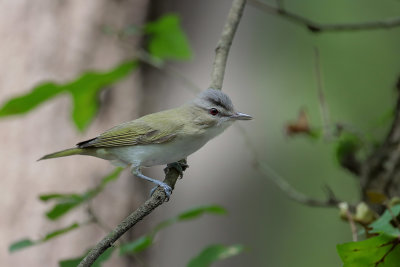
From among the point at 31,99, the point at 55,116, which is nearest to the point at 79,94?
the point at 31,99

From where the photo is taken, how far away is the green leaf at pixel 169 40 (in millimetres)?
2721

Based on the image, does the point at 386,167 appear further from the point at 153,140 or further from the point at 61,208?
the point at 61,208

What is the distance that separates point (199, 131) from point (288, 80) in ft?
17.9

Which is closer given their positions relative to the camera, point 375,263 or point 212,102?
point 375,263

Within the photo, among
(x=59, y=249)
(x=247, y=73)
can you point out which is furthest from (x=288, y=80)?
(x=59, y=249)

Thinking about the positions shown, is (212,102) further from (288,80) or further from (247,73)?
(288,80)

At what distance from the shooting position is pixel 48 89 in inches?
89.1

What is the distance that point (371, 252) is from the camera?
4.66ft

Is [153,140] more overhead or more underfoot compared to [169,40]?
more underfoot

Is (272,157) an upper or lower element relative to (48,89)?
lower

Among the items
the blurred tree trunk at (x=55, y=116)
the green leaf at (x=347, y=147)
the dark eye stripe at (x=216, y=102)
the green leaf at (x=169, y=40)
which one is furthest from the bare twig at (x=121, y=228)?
the blurred tree trunk at (x=55, y=116)

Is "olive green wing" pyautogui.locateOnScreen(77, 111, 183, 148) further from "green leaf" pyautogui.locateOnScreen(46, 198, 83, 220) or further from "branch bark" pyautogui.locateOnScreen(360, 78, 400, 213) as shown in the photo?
"branch bark" pyautogui.locateOnScreen(360, 78, 400, 213)

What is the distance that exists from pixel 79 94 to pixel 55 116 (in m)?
2.28

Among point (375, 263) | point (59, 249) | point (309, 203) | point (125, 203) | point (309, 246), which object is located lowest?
point (309, 246)
